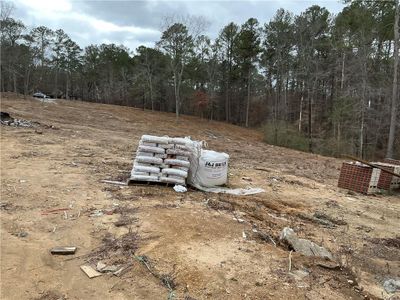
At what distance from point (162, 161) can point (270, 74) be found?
31.5 meters

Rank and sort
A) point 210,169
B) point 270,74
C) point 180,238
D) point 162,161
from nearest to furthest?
1. point 180,238
2. point 162,161
3. point 210,169
4. point 270,74

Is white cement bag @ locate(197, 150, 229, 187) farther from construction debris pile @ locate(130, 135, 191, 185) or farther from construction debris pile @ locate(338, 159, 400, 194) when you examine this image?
construction debris pile @ locate(338, 159, 400, 194)

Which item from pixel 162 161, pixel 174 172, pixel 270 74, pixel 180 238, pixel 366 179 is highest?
pixel 270 74

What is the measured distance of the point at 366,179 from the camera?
26.8ft

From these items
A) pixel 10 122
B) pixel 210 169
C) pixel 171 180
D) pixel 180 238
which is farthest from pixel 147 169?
pixel 10 122

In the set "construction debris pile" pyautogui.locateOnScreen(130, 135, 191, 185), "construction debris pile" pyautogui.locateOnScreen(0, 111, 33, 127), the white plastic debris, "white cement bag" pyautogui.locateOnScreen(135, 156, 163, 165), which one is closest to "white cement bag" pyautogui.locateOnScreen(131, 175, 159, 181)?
"construction debris pile" pyautogui.locateOnScreen(130, 135, 191, 185)

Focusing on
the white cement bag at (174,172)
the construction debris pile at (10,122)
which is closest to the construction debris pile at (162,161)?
the white cement bag at (174,172)

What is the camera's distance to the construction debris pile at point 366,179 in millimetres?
8188

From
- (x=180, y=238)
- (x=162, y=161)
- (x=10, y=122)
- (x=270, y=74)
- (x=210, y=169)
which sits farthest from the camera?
(x=270, y=74)

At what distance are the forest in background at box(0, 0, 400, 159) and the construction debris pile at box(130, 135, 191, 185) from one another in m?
12.4

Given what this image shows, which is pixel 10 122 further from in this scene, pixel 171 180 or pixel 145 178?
pixel 171 180

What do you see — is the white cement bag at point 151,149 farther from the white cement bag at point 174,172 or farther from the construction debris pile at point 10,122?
the construction debris pile at point 10,122

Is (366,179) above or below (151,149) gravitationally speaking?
below

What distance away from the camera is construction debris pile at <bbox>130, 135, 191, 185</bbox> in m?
6.51
